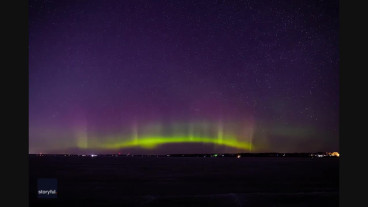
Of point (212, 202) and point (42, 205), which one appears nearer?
point (42, 205)

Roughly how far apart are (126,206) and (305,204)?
9.24 metres

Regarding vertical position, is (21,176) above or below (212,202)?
above

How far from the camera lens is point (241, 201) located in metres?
18.2

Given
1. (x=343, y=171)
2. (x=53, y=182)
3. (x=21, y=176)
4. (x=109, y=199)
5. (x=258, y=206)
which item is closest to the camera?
(x=21, y=176)

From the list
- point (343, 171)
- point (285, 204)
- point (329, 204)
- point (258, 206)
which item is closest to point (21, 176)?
point (343, 171)

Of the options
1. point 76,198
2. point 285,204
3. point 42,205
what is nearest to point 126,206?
point 42,205

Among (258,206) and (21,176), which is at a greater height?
(21,176)

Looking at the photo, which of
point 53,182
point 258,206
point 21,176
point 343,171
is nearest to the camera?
point 21,176

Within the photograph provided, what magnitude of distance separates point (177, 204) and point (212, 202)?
1990 mm

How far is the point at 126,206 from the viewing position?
17.5 meters

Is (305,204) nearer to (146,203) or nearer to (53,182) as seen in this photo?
(146,203)

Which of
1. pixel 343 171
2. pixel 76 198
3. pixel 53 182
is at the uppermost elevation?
pixel 343 171

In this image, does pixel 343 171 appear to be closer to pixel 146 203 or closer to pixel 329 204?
pixel 329 204

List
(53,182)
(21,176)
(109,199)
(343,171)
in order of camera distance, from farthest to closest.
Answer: (109,199), (53,182), (343,171), (21,176)
